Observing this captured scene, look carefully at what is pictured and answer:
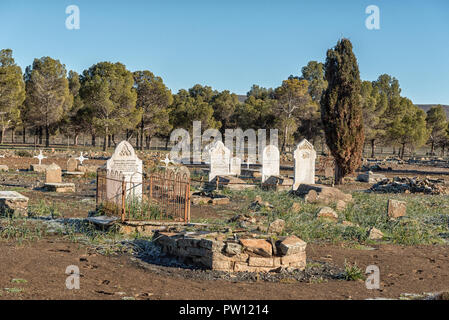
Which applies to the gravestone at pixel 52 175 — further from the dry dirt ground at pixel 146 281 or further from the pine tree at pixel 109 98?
the pine tree at pixel 109 98

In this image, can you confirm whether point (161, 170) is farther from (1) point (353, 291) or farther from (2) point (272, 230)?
(1) point (353, 291)

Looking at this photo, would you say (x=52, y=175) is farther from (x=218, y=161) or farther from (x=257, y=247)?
(x=257, y=247)

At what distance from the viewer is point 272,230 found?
31.4ft

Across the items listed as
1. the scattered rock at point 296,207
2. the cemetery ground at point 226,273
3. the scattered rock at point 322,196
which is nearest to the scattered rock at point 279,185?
the scattered rock at point 322,196

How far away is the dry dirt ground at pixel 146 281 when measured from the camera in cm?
542

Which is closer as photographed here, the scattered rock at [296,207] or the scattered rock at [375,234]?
the scattered rock at [375,234]

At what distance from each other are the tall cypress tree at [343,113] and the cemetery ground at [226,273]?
10.0 metres

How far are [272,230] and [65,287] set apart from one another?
5.09 meters

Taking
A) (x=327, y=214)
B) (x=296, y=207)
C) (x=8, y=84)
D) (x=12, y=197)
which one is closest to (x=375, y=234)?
(x=327, y=214)

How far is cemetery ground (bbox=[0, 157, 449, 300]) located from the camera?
5664 mm

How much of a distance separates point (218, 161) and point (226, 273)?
15591 mm

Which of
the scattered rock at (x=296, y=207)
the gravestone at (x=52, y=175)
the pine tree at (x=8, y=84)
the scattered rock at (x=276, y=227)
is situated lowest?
the scattered rock at (x=276, y=227)

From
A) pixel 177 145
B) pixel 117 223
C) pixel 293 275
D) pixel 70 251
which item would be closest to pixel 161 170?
pixel 117 223

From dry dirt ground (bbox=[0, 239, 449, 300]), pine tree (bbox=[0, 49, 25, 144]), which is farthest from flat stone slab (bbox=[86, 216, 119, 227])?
pine tree (bbox=[0, 49, 25, 144])
